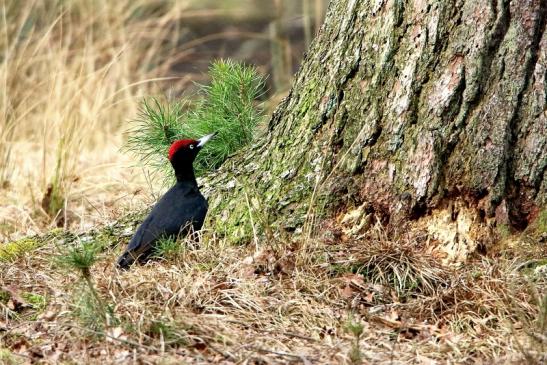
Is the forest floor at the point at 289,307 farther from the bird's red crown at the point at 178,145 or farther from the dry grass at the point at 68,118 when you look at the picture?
the dry grass at the point at 68,118

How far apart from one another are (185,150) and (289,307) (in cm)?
126

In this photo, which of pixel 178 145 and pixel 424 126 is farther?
pixel 178 145

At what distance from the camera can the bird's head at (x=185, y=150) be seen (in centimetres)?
461

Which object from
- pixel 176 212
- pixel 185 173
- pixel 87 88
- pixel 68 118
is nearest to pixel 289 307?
pixel 176 212

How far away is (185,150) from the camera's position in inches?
182

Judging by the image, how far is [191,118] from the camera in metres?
4.98

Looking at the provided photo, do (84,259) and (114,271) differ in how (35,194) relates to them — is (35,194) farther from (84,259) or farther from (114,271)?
(84,259)

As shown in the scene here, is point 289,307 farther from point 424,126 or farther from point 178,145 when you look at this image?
point 178,145

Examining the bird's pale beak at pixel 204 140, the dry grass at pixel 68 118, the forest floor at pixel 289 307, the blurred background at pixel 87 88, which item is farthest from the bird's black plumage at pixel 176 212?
the dry grass at pixel 68 118

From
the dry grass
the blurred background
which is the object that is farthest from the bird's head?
the dry grass

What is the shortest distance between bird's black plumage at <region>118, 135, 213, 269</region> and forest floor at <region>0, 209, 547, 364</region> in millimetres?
140

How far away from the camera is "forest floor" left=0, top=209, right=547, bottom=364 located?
3.31 metres

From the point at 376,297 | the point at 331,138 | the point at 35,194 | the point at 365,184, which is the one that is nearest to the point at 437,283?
the point at 376,297

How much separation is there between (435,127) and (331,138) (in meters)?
0.48
